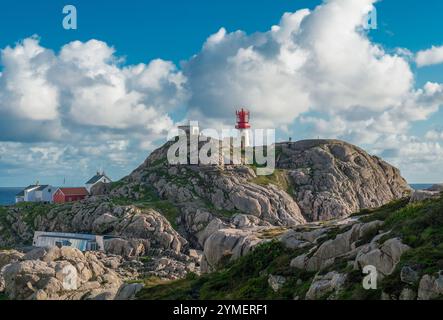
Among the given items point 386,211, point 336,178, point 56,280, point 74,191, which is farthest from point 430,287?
point 74,191

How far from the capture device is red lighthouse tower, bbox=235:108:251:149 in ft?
566

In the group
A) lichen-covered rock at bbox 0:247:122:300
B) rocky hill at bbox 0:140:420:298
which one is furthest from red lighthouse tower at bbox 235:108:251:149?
lichen-covered rock at bbox 0:247:122:300

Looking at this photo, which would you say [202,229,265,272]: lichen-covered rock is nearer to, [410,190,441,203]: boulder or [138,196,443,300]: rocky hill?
[138,196,443,300]: rocky hill

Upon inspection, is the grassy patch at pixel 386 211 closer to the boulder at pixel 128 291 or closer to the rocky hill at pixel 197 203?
the boulder at pixel 128 291

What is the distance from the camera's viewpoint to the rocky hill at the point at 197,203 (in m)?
110

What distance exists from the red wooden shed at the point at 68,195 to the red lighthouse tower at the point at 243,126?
59994 mm

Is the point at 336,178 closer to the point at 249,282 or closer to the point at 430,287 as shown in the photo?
the point at 249,282

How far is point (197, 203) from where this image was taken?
133 m

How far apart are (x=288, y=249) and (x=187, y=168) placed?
362 ft

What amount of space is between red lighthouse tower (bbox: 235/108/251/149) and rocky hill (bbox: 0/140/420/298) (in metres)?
13.1

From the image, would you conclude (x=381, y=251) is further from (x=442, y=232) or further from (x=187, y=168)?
(x=187, y=168)

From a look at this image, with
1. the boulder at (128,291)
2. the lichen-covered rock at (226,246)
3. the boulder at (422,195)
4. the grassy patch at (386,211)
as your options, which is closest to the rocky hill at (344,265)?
the grassy patch at (386,211)

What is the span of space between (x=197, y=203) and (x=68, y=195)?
2100 inches
